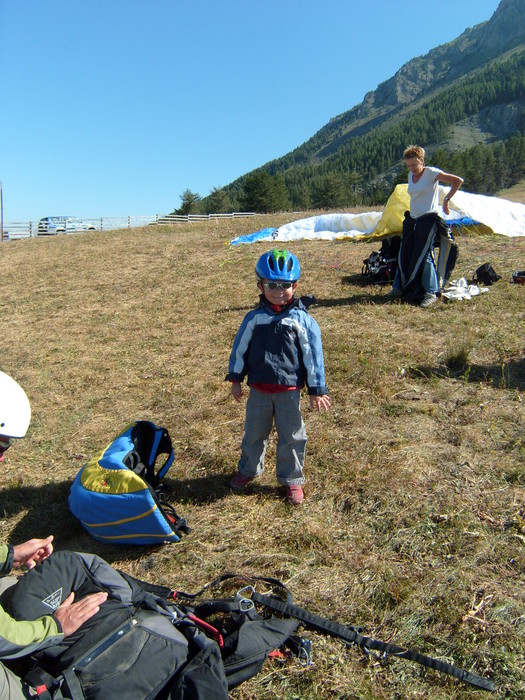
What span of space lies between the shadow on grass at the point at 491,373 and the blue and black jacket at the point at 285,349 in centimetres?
231

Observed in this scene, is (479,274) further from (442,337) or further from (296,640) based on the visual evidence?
(296,640)

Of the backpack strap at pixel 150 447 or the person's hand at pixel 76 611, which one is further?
the backpack strap at pixel 150 447

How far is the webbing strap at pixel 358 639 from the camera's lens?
239cm

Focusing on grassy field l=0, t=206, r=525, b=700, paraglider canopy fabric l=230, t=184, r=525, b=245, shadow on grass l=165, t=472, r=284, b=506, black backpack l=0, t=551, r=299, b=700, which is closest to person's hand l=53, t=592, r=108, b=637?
black backpack l=0, t=551, r=299, b=700

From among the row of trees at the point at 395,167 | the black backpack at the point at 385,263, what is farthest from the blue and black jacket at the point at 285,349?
the row of trees at the point at 395,167

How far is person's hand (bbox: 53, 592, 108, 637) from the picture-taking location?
8.14 feet

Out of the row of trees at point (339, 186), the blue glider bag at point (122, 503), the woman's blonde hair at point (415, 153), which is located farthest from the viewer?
the row of trees at point (339, 186)

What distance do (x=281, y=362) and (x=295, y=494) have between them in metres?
1.05

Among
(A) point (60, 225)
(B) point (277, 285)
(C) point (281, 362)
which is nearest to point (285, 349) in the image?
(C) point (281, 362)

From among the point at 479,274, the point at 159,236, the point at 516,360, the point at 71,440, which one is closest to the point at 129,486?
the point at 71,440

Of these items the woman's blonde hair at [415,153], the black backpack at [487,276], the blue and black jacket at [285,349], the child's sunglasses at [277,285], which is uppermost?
the woman's blonde hair at [415,153]

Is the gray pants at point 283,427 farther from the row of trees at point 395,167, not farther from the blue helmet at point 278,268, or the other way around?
the row of trees at point 395,167

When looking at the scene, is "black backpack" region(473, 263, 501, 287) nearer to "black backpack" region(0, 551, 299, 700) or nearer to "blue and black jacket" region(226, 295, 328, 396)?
"blue and black jacket" region(226, 295, 328, 396)

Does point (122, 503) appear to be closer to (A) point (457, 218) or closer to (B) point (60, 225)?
(A) point (457, 218)
